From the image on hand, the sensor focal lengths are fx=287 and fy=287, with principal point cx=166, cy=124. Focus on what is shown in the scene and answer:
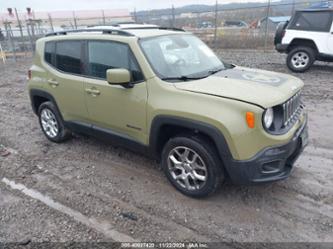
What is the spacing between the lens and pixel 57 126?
4.91 meters

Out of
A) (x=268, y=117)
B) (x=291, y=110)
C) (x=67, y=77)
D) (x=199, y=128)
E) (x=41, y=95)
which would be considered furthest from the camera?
(x=41, y=95)

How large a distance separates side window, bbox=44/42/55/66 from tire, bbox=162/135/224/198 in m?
2.57

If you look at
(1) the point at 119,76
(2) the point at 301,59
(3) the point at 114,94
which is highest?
(1) the point at 119,76

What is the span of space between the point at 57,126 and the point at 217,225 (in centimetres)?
326

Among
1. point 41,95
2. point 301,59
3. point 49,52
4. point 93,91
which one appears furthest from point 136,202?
point 301,59

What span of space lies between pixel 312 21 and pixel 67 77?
8.09m

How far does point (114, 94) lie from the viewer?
11.8 feet

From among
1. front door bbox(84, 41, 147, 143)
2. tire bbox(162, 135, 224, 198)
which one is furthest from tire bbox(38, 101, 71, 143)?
tire bbox(162, 135, 224, 198)

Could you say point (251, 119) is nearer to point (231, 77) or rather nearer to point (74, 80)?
point (231, 77)

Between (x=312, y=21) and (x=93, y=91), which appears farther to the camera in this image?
(x=312, y=21)

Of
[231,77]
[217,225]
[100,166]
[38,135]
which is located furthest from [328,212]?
[38,135]

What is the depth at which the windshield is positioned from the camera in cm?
338

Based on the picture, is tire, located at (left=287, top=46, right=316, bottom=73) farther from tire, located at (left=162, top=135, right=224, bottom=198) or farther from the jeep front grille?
tire, located at (left=162, top=135, right=224, bottom=198)

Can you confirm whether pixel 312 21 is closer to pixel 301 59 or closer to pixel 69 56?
pixel 301 59
